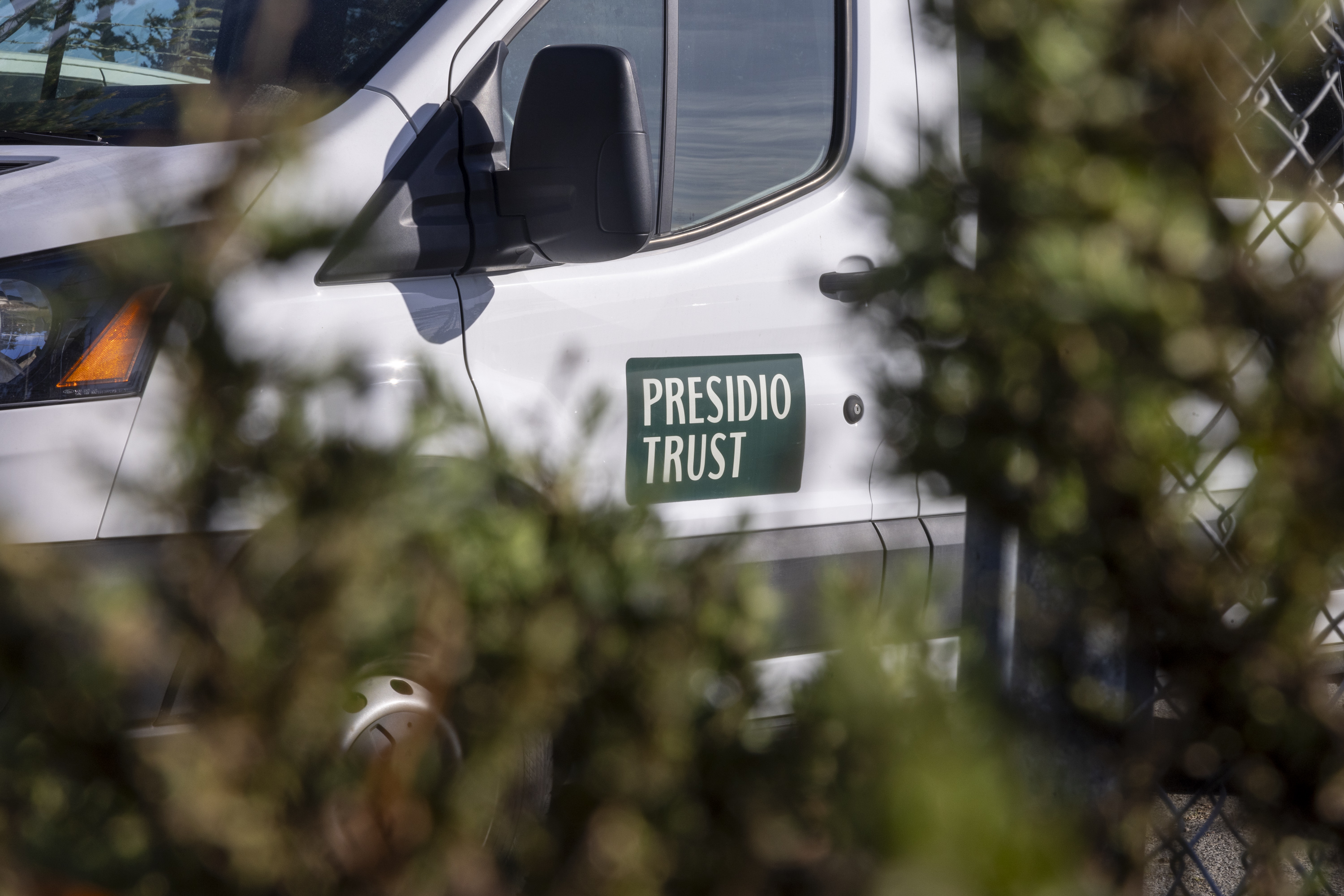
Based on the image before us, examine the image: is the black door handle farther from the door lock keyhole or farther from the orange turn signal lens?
the orange turn signal lens

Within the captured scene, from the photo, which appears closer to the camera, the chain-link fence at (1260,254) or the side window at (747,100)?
the chain-link fence at (1260,254)

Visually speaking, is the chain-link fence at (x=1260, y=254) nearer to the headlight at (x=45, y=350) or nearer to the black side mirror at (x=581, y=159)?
the black side mirror at (x=581, y=159)

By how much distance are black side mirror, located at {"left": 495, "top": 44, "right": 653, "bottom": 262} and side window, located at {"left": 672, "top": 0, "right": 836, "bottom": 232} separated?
1.44 feet

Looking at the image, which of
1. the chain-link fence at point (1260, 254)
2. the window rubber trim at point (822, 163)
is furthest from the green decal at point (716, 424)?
the chain-link fence at point (1260, 254)

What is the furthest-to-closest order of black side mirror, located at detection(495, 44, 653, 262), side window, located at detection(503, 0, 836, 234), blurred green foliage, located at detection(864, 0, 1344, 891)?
1. side window, located at detection(503, 0, 836, 234)
2. black side mirror, located at detection(495, 44, 653, 262)
3. blurred green foliage, located at detection(864, 0, 1344, 891)

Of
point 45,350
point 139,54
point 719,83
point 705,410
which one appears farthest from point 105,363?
point 719,83

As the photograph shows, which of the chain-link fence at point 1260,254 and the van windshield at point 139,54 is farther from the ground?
the chain-link fence at point 1260,254

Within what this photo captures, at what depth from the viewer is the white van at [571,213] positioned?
7.09 feet

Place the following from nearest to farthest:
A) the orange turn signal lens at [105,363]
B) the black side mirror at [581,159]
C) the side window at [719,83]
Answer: the orange turn signal lens at [105,363] < the black side mirror at [581,159] < the side window at [719,83]

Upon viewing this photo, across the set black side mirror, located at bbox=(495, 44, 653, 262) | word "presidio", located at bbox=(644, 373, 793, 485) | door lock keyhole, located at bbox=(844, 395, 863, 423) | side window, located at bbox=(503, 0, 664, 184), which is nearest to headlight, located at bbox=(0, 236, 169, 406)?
black side mirror, located at bbox=(495, 44, 653, 262)

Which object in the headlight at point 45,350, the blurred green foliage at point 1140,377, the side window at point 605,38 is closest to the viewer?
the blurred green foliage at point 1140,377

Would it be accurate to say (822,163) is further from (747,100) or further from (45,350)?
(45,350)

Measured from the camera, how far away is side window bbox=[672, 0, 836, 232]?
9.53ft

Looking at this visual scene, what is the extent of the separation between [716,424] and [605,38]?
98 centimetres
